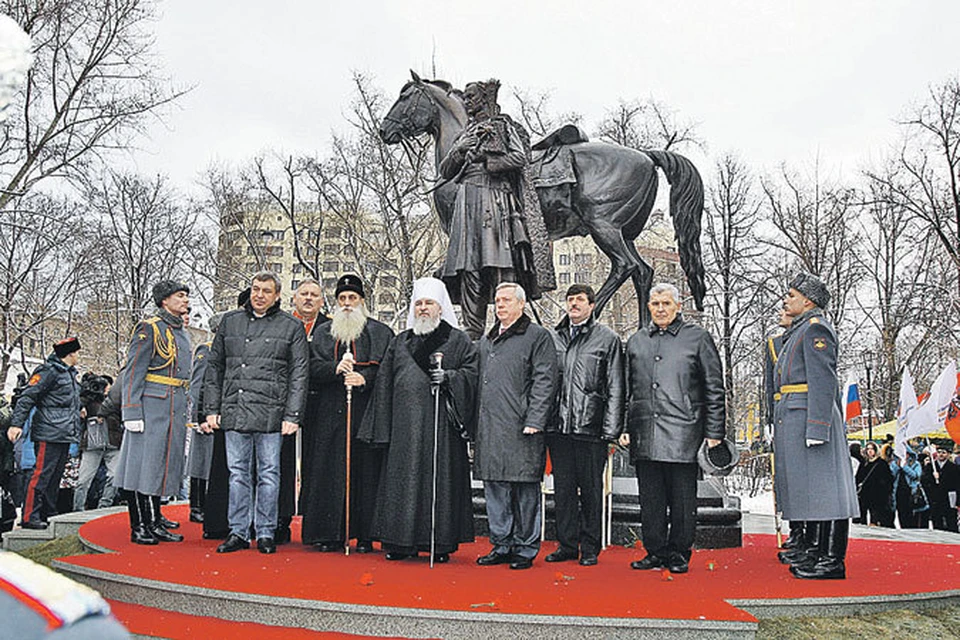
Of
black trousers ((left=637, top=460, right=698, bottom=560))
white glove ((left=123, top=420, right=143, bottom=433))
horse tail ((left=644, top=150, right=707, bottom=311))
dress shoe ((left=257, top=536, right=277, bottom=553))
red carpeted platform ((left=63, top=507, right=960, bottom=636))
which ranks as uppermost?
horse tail ((left=644, top=150, right=707, bottom=311))

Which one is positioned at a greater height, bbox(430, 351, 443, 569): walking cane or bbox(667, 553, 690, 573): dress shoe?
bbox(430, 351, 443, 569): walking cane

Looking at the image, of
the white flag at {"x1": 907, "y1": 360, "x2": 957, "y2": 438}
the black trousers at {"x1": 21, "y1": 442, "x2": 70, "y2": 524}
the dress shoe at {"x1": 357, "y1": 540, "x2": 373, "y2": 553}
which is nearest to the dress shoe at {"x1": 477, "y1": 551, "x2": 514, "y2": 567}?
the dress shoe at {"x1": 357, "y1": 540, "x2": 373, "y2": 553}

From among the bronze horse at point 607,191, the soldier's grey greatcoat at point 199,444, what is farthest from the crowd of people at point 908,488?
the soldier's grey greatcoat at point 199,444

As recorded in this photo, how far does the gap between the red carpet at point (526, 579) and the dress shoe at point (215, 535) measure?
59mm

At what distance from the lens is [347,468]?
6.36 meters

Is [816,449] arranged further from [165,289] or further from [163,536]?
[165,289]

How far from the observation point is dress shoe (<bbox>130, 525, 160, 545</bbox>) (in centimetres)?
676

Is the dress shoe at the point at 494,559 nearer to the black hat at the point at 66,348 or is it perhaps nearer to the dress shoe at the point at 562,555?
the dress shoe at the point at 562,555

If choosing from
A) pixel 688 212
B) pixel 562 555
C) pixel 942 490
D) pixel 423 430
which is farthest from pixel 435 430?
pixel 942 490

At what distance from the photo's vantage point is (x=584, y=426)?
5.91 meters

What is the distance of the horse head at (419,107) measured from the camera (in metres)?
8.87

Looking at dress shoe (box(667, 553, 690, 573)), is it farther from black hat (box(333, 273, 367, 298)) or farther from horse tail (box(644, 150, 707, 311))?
horse tail (box(644, 150, 707, 311))

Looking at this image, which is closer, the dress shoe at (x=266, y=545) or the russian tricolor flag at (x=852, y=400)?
the dress shoe at (x=266, y=545)

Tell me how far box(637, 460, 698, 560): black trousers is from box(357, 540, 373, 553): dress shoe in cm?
195
